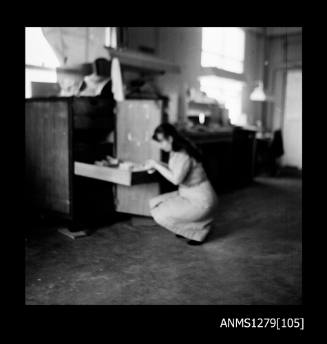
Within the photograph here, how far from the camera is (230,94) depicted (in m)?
9.28

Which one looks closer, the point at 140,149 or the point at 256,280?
the point at 256,280

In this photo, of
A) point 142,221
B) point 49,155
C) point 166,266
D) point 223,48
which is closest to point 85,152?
point 49,155

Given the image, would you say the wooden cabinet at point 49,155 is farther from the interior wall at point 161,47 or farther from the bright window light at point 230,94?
the bright window light at point 230,94

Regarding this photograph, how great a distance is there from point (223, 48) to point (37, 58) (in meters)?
5.42

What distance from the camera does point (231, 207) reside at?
5.26 metres

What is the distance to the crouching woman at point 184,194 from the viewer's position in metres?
3.59

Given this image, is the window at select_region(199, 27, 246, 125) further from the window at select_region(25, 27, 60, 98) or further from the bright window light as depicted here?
the window at select_region(25, 27, 60, 98)

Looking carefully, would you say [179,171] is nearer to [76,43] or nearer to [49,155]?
[49,155]

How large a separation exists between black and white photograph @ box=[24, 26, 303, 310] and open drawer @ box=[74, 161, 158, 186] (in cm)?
1
